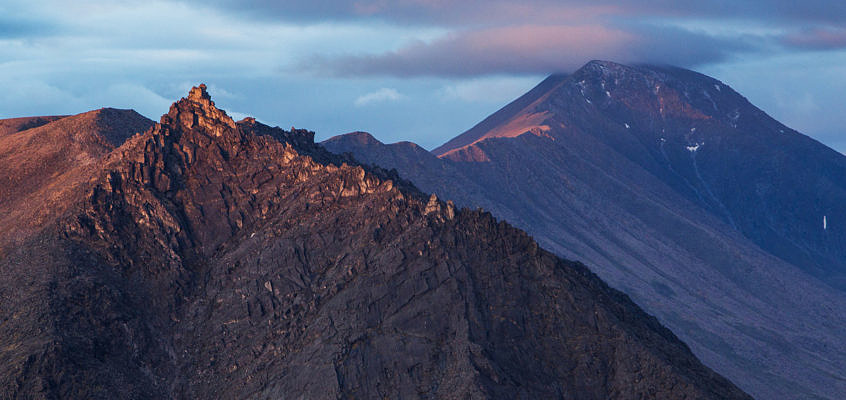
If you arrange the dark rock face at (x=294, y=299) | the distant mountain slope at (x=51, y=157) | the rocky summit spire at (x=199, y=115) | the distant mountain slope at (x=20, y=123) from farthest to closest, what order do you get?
1. the distant mountain slope at (x=20, y=123)
2. the rocky summit spire at (x=199, y=115)
3. the distant mountain slope at (x=51, y=157)
4. the dark rock face at (x=294, y=299)

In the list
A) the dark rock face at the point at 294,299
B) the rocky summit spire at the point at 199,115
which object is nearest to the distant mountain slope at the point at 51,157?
the dark rock face at the point at 294,299

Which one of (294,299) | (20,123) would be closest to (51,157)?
(20,123)

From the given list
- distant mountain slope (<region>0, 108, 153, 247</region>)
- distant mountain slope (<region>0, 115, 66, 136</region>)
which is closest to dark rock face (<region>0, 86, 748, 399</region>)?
distant mountain slope (<region>0, 108, 153, 247</region>)

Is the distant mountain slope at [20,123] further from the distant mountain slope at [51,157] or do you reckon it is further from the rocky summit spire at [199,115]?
the rocky summit spire at [199,115]

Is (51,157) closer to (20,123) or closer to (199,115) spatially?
(199,115)

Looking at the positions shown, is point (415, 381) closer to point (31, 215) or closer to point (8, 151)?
point (31, 215)

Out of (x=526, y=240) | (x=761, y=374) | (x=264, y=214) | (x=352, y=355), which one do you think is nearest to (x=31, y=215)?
(x=264, y=214)

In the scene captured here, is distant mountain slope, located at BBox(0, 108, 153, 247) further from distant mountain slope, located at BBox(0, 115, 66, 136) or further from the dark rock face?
distant mountain slope, located at BBox(0, 115, 66, 136)
